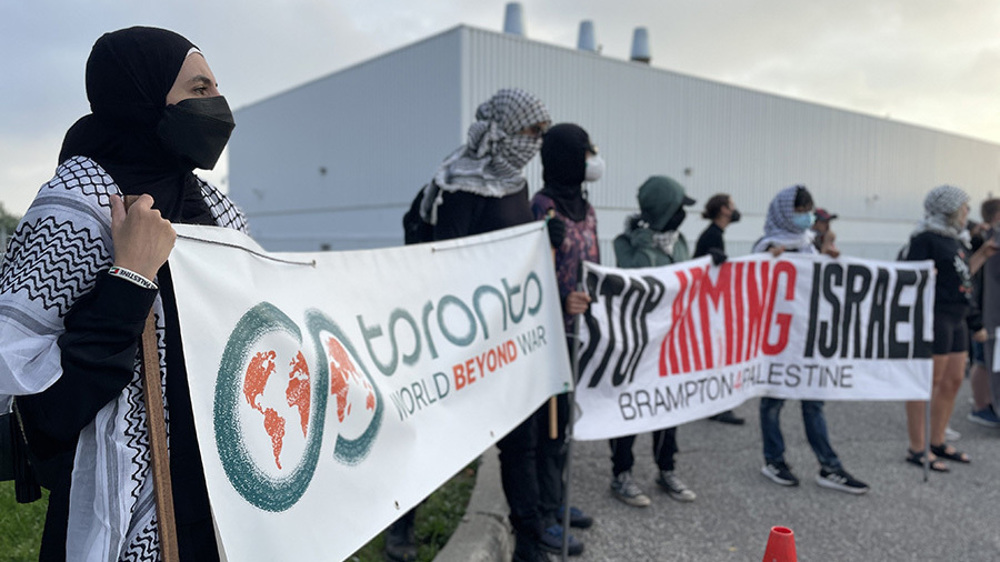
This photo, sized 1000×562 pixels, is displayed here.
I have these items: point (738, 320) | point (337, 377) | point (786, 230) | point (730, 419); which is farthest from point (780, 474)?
point (337, 377)

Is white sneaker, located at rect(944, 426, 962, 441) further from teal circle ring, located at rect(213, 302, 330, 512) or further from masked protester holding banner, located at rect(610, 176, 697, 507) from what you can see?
teal circle ring, located at rect(213, 302, 330, 512)

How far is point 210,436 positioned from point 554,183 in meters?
2.50

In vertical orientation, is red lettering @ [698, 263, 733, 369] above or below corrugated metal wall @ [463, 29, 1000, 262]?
below

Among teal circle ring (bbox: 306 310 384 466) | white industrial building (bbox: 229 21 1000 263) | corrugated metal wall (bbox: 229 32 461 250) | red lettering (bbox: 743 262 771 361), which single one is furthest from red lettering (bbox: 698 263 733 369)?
corrugated metal wall (bbox: 229 32 461 250)

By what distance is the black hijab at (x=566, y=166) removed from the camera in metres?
3.57

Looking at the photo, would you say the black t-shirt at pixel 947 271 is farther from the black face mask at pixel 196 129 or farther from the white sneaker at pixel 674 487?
the black face mask at pixel 196 129

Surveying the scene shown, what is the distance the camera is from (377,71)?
66.9 feet

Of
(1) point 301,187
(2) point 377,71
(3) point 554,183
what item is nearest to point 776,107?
(2) point 377,71

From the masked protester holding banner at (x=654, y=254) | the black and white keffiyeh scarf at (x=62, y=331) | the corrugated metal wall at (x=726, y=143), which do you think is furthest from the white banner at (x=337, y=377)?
the corrugated metal wall at (x=726, y=143)

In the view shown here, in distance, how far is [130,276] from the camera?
1305 millimetres

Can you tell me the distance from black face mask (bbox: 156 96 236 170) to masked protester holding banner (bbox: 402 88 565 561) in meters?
1.57

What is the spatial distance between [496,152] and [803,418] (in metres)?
2.79

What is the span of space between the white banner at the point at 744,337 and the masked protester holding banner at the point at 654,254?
326 millimetres

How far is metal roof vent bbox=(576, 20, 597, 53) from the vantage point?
20312mm
